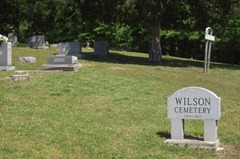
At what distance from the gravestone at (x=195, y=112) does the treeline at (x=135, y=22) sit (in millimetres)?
14889

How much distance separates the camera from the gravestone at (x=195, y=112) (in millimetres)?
7473

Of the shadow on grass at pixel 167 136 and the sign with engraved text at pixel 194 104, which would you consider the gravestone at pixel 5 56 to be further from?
the sign with engraved text at pixel 194 104

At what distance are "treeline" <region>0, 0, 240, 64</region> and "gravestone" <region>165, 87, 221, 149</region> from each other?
14889 mm

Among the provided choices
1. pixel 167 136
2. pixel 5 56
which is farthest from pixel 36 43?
pixel 167 136

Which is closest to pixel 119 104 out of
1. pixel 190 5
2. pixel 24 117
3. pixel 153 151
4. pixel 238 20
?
pixel 24 117

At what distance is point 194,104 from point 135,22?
17.7 m

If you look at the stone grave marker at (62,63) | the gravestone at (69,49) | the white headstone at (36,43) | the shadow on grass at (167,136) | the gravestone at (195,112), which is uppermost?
the white headstone at (36,43)

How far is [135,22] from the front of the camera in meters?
24.9

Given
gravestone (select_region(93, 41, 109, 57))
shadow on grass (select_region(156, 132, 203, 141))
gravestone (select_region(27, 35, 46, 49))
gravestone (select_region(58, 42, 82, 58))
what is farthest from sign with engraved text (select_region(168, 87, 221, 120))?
gravestone (select_region(27, 35, 46, 49))

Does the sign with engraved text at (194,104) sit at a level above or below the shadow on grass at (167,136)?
above

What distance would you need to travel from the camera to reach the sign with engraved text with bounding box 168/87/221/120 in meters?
7.48

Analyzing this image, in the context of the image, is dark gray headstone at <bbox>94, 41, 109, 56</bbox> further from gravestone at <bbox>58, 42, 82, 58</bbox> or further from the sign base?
the sign base

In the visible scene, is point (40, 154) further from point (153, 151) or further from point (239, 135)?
point (239, 135)

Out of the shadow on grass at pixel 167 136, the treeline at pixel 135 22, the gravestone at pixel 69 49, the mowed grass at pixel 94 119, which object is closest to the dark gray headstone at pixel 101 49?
the treeline at pixel 135 22
